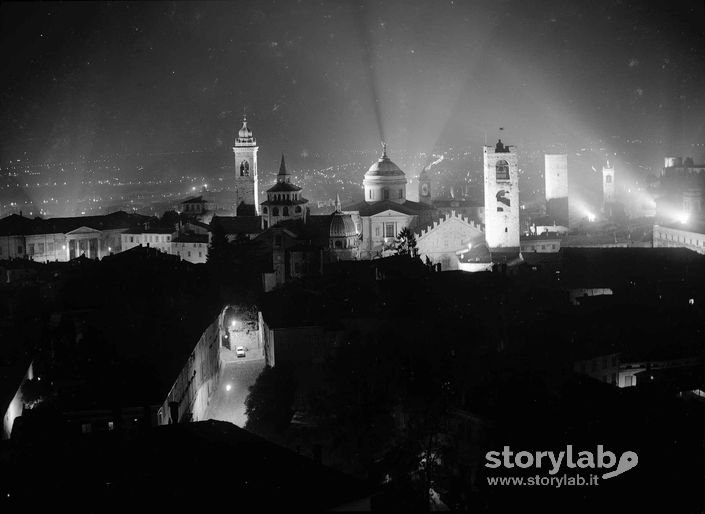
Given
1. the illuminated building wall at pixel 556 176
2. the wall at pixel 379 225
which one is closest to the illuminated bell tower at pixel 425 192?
the wall at pixel 379 225

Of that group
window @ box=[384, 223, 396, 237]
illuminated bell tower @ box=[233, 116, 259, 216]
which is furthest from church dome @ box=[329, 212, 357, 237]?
illuminated bell tower @ box=[233, 116, 259, 216]

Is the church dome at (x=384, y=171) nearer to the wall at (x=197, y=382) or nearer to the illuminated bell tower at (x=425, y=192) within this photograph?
the illuminated bell tower at (x=425, y=192)

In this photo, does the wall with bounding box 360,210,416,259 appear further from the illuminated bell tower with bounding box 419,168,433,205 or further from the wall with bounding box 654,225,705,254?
the wall with bounding box 654,225,705,254

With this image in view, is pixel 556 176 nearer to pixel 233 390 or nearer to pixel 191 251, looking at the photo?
pixel 191 251

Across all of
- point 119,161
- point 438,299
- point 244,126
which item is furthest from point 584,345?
point 119,161

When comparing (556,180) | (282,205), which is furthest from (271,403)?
Result: (556,180)

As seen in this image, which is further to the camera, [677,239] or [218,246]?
[677,239]

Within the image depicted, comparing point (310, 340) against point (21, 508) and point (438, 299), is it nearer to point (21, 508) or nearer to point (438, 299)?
point (438, 299)
